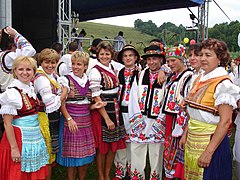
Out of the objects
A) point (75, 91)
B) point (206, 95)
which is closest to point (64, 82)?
point (75, 91)

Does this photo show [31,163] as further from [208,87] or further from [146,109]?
[208,87]

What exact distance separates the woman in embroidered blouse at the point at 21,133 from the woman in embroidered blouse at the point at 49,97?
0.69ft

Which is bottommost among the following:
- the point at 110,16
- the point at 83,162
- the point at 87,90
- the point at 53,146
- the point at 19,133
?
the point at 83,162

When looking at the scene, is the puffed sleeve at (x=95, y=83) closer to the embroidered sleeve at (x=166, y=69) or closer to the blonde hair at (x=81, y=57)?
the blonde hair at (x=81, y=57)

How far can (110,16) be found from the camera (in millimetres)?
14602

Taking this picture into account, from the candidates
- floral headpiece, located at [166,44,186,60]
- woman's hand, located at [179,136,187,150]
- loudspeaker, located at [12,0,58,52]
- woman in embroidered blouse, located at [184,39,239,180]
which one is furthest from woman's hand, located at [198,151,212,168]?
loudspeaker, located at [12,0,58,52]

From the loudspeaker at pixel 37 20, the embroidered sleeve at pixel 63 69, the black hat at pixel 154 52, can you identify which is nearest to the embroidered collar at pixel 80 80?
the black hat at pixel 154 52

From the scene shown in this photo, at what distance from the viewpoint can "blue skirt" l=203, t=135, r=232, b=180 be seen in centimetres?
216

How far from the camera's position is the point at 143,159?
328cm

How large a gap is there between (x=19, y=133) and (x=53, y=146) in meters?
0.54

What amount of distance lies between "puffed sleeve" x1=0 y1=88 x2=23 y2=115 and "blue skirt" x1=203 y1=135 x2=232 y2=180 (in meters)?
1.47

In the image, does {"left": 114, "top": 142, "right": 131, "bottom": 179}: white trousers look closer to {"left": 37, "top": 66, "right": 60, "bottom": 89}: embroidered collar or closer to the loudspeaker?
{"left": 37, "top": 66, "right": 60, "bottom": 89}: embroidered collar

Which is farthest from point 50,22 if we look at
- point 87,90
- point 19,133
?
point 19,133

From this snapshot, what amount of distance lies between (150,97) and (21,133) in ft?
4.44
